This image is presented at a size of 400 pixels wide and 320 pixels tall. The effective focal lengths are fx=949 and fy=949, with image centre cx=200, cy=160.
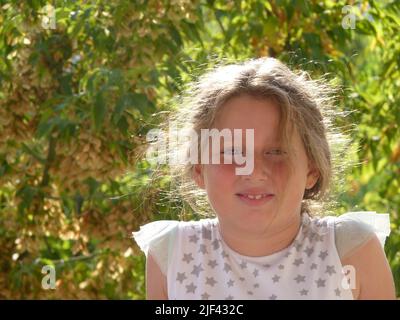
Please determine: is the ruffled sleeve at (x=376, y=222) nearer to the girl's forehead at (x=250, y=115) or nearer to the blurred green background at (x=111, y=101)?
the girl's forehead at (x=250, y=115)

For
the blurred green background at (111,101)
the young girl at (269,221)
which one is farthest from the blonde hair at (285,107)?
the blurred green background at (111,101)

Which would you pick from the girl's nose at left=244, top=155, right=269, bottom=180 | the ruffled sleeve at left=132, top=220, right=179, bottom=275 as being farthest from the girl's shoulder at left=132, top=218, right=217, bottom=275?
the girl's nose at left=244, top=155, right=269, bottom=180

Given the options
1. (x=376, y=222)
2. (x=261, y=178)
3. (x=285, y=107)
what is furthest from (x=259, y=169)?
(x=376, y=222)

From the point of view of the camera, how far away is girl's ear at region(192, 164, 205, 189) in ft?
5.56

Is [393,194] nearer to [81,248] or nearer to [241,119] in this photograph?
[81,248]

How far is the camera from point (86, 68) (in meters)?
2.80

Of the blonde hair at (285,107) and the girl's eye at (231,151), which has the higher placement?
the blonde hair at (285,107)

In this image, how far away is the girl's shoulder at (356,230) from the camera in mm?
1612

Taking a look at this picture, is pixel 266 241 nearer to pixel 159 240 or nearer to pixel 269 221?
pixel 269 221

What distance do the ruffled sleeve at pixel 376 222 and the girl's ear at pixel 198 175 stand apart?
25cm

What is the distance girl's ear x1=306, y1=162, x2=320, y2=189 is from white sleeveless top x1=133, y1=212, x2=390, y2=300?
63mm

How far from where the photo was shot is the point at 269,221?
61.6 inches

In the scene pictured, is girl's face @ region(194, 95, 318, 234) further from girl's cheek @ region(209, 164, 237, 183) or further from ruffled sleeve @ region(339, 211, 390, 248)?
ruffled sleeve @ region(339, 211, 390, 248)

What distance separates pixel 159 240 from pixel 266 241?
219mm
